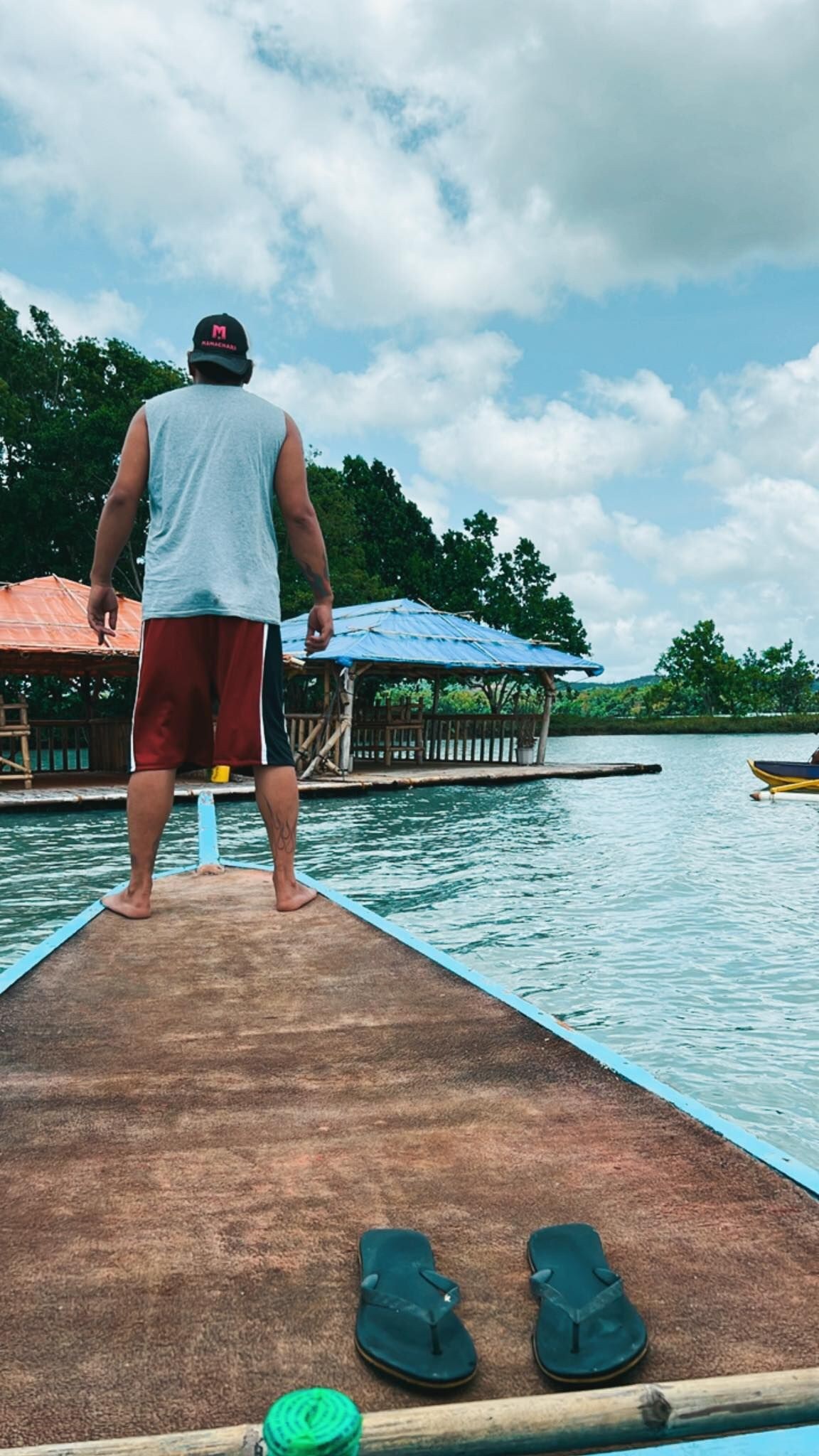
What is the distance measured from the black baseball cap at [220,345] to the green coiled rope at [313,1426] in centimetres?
284

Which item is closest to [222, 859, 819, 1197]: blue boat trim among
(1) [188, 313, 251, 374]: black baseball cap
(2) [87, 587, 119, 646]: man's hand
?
(2) [87, 587, 119, 646]: man's hand

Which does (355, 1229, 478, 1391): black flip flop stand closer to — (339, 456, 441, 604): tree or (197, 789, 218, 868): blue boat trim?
(197, 789, 218, 868): blue boat trim

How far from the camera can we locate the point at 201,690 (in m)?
2.98

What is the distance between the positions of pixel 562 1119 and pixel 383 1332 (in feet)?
2.23

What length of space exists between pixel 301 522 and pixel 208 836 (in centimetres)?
222

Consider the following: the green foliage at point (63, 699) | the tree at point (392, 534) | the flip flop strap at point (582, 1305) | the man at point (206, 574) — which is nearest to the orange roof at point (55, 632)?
the green foliage at point (63, 699)

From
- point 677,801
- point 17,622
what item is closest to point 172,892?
point 17,622

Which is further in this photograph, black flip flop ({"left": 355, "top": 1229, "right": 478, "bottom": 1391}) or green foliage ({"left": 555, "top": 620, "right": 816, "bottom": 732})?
green foliage ({"left": 555, "top": 620, "right": 816, "bottom": 732})

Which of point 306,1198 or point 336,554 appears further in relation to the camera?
point 336,554

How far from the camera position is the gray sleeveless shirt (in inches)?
115

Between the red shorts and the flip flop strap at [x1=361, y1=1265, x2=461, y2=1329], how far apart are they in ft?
6.46

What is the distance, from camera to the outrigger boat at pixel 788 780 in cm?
1552

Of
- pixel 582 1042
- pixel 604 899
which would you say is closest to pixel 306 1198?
pixel 582 1042

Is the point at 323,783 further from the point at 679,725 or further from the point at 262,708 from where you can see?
the point at 679,725
